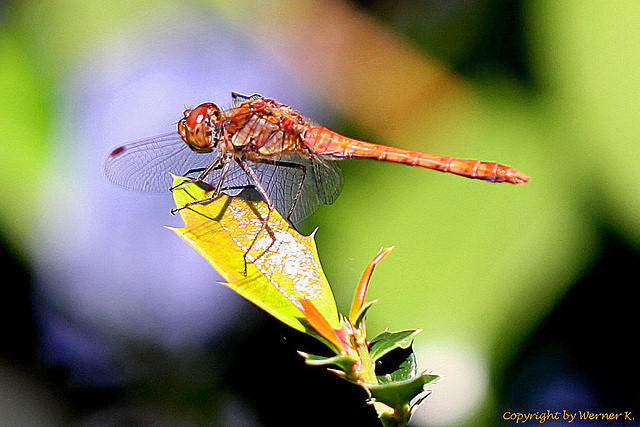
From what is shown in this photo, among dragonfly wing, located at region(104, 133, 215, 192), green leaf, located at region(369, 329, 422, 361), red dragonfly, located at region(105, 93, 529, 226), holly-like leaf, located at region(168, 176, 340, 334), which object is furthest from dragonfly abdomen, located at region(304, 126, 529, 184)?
green leaf, located at region(369, 329, 422, 361)

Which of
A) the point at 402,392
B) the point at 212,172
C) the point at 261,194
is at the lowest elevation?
the point at 402,392

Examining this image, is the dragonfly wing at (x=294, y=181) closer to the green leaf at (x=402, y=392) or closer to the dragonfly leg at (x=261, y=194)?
the dragonfly leg at (x=261, y=194)

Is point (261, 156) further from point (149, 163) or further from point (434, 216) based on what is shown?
point (434, 216)

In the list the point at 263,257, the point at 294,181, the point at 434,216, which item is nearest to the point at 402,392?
the point at 263,257

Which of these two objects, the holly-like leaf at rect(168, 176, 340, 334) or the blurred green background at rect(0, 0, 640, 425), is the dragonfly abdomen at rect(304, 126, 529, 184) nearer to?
the blurred green background at rect(0, 0, 640, 425)

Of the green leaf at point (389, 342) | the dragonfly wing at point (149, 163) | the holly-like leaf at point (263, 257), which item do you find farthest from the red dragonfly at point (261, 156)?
the green leaf at point (389, 342)

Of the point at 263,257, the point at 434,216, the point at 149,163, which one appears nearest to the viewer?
the point at 263,257

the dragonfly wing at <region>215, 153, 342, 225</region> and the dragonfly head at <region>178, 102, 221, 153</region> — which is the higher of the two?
the dragonfly head at <region>178, 102, 221, 153</region>
